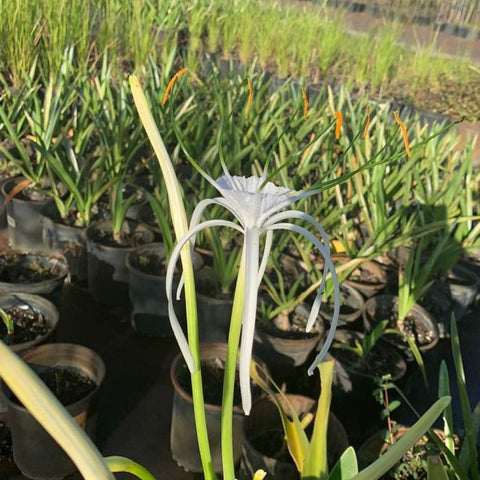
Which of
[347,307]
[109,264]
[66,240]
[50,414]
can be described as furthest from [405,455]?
[66,240]

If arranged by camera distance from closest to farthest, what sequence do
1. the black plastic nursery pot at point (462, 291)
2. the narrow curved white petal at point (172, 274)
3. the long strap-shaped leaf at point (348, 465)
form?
1. the narrow curved white petal at point (172, 274)
2. the long strap-shaped leaf at point (348, 465)
3. the black plastic nursery pot at point (462, 291)

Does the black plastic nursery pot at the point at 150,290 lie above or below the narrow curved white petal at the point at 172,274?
below

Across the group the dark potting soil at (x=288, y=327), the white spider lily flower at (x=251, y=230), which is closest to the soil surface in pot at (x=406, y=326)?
the dark potting soil at (x=288, y=327)

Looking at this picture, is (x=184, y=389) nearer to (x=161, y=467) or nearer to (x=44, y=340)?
(x=161, y=467)

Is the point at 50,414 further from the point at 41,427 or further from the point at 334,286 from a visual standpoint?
the point at 41,427

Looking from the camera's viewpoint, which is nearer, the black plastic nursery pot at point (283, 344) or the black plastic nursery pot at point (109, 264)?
the black plastic nursery pot at point (283, 344)

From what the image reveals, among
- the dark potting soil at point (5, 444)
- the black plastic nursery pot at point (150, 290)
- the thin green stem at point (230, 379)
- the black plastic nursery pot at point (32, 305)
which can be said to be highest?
the thin green stem at point (230, 379)

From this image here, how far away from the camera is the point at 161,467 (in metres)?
1.52

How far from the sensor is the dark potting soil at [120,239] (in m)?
2.11

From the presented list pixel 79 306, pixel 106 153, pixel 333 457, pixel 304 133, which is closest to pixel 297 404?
pixel 333 457

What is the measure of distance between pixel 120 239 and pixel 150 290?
12.9 inches

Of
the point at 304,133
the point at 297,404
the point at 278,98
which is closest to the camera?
the point at 297,404

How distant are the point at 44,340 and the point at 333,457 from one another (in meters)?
0.86

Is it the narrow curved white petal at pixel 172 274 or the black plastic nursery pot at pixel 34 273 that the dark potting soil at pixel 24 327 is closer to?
the black plastic nursery pot at pixel 34 273
